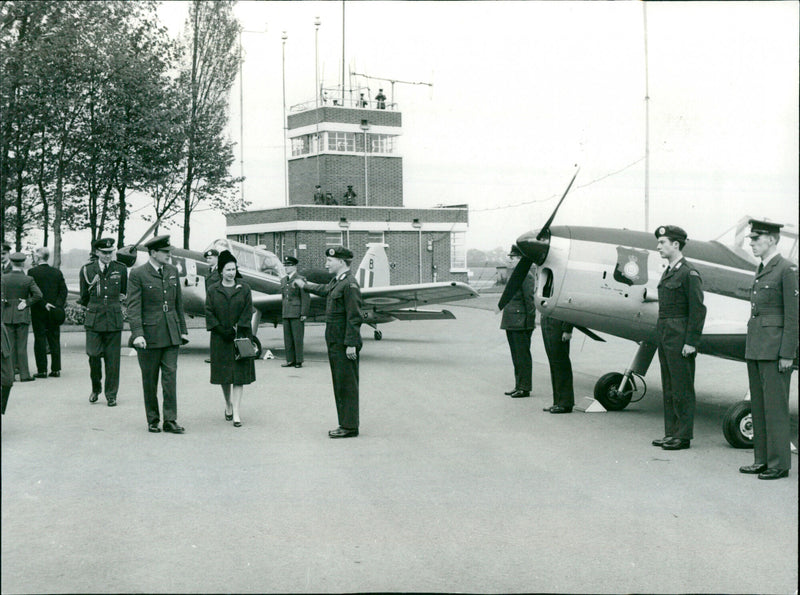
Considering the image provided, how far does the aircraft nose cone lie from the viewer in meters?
8.34

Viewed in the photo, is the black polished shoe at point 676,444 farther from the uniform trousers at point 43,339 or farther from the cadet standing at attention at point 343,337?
the uniform trousers at point 43,339

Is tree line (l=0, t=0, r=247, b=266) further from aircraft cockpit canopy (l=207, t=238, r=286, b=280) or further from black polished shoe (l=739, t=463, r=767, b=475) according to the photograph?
aircraft cockpit canopy (l=207, t=238, r=286, b=280)

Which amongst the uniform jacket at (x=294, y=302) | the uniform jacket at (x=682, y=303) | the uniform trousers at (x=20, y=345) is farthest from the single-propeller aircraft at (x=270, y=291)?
the uniform jacket at (x=682, y=303)

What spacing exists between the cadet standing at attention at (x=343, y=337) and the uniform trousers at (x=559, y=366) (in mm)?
2460

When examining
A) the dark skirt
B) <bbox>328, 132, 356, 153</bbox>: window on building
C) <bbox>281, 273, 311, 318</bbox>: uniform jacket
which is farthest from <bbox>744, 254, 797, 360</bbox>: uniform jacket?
<bbox>328, 132, 356, 153</bbox>: window on building

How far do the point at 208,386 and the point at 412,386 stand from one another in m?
2.64

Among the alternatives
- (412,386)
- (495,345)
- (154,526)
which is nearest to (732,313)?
(412,386)

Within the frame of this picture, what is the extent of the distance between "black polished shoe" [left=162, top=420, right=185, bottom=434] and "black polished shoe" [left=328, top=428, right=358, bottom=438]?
137cm

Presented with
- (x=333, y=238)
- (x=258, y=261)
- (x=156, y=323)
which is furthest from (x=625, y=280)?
(x=333, y=238)

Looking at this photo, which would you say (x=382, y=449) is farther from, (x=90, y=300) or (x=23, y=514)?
(x=90, y=300)

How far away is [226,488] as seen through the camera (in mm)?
5652

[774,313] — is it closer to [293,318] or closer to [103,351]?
[103,351]

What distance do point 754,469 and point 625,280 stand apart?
8.06 ft

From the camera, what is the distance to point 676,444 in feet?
23.5
